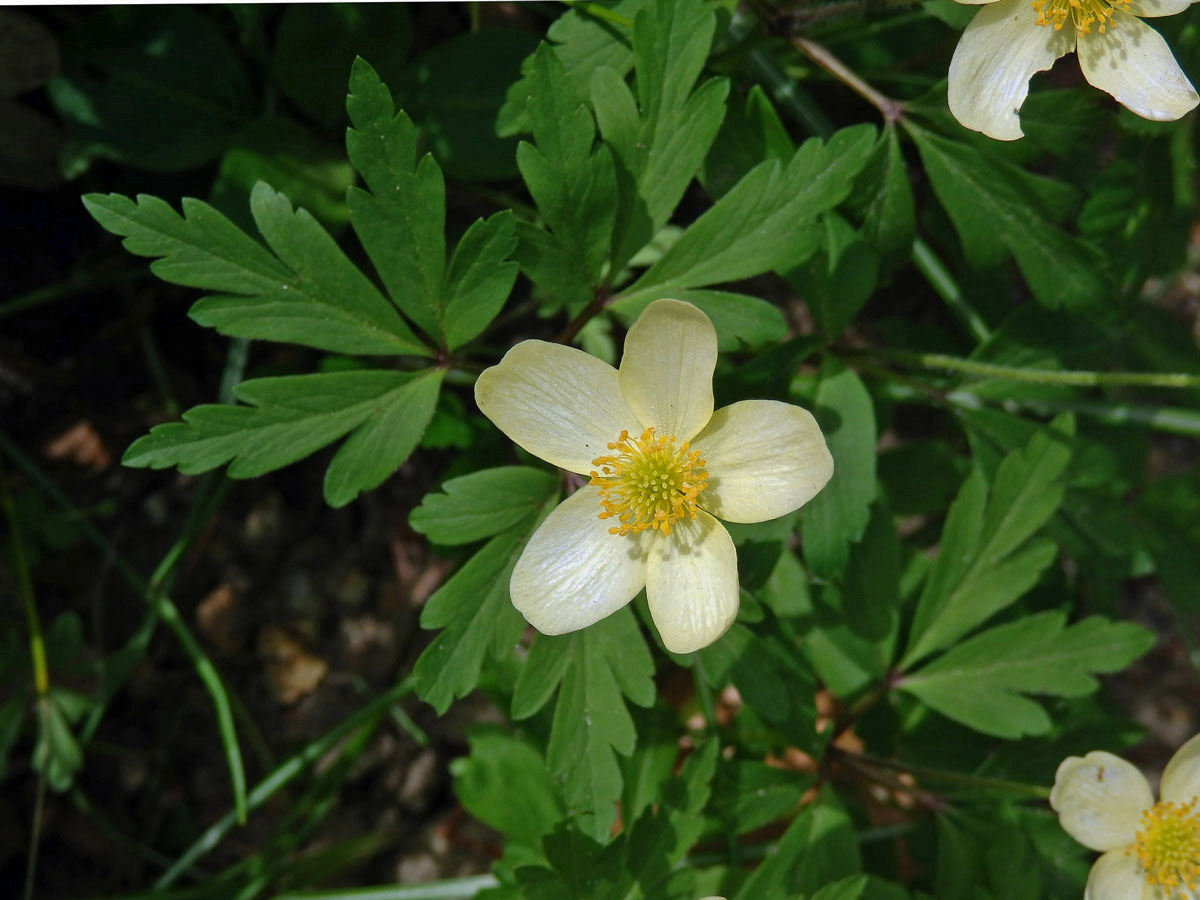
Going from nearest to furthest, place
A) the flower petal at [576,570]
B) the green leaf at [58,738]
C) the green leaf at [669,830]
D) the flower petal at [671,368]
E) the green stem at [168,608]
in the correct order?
the flower petal at [671,368], the flower petal at [576,570], the green leaf at [669,830], the green stem at [168,608], the green leaf at [58,738]

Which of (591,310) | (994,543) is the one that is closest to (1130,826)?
(994,543)

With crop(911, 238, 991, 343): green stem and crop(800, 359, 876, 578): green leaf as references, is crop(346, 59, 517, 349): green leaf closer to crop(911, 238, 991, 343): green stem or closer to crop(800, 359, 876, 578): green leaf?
crop(800, 359, 876, 578): green leaf

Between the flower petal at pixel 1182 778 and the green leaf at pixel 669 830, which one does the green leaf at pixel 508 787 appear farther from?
the flower petal at pixel 1182 778

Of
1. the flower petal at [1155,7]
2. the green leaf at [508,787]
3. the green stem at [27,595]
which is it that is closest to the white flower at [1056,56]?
the flower petal at [1155,7]

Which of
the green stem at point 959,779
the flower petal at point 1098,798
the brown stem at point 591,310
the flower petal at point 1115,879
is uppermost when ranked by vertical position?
the brown stem at point 591,310

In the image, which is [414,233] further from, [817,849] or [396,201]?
[817,849]

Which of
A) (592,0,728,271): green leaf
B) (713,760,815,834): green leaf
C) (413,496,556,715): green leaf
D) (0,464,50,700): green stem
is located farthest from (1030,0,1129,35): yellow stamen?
(0,464,50,700): green stem
